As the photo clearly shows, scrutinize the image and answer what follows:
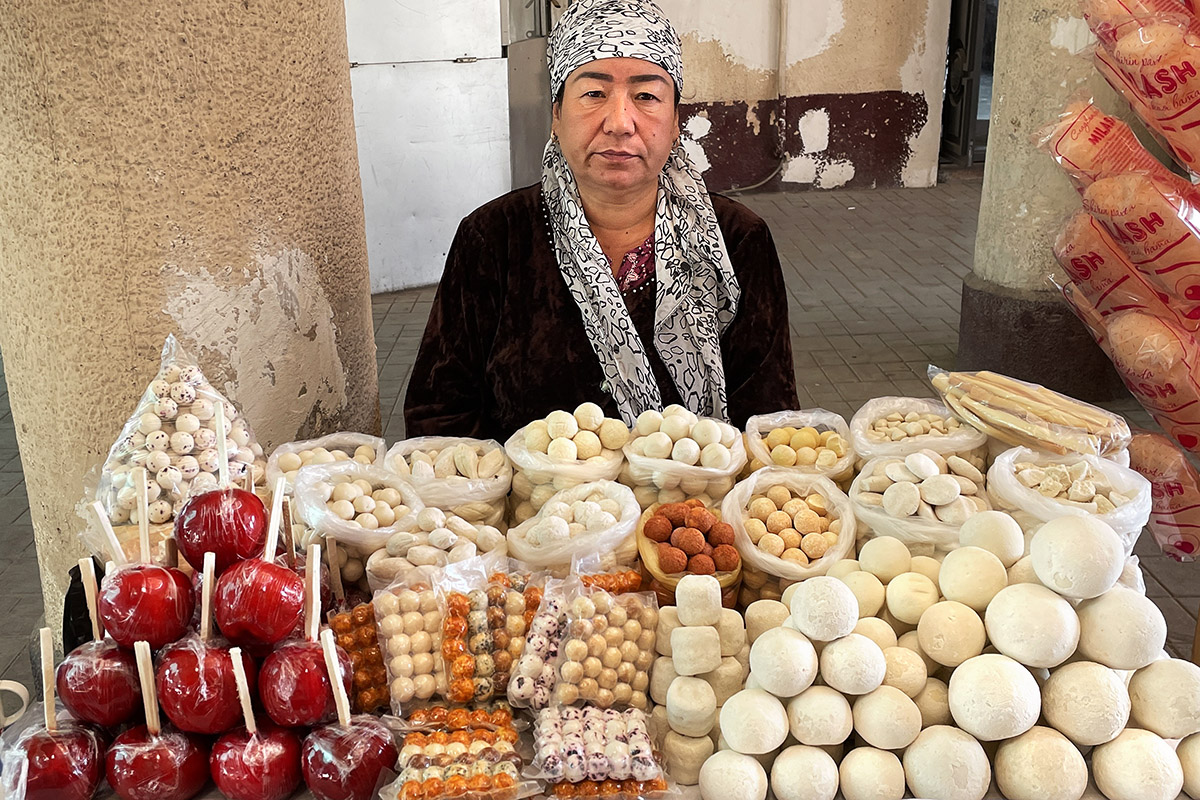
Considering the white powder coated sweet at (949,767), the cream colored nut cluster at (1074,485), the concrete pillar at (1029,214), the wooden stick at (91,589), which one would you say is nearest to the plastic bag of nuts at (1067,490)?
the cream colored nut cluster at (1074,485)

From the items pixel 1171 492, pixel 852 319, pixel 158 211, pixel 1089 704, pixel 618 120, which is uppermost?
pixel 618 120

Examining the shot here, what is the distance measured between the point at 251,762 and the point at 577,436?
86 centimetres

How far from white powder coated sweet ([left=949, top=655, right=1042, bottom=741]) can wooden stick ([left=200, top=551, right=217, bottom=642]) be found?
1.03 meters

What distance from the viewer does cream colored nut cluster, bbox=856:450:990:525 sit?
5.74 feet

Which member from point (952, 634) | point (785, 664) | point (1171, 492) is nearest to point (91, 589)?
point (785, 664)

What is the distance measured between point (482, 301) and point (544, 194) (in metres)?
0.32

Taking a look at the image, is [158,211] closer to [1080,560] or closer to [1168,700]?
[1080,560]

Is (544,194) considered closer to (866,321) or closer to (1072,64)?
(1072,64)

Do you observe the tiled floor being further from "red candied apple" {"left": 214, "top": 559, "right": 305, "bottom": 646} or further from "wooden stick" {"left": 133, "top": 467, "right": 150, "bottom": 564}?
"red candied apple" {"left": 214, "top": 559, "right": 305, "bottom": 646}

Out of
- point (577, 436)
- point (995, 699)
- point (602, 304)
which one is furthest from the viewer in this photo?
point (602, 304)

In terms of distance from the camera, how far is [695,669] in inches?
58.7

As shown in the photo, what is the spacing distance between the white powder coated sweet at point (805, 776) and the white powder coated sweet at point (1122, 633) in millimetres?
405

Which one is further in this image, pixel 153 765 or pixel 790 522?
pixel 790 522

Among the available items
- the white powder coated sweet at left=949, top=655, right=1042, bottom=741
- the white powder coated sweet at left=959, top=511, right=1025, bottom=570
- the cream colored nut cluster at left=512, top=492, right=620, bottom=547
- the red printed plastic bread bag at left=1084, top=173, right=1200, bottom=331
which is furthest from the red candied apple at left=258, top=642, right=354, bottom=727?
the red printed plastic bread bag at left=1084, top=173, right=1200, bottom=331
